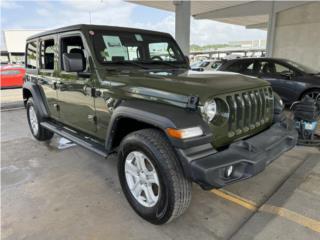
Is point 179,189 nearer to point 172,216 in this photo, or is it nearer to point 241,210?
point 172,216

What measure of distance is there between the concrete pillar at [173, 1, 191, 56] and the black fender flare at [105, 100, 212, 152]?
8.59 meters

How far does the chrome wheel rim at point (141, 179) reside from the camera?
7.62 ft

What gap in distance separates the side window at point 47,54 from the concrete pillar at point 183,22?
7.11 meters

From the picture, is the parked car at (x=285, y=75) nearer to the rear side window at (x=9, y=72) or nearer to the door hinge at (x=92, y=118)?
the door hinge at (x=92, y=118)

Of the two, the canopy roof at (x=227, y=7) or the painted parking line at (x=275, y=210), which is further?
the canopy roof at (x=227, y=7)

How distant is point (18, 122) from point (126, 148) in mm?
5107

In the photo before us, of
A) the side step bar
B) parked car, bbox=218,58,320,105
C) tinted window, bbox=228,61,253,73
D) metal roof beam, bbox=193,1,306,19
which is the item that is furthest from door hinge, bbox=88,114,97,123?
metal roof beam, bbox=193,1,306,19

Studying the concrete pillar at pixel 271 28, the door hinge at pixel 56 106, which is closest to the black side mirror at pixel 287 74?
the door hinge at pixel 56 106

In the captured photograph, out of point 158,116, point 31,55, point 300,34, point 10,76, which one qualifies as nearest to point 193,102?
point 158,116

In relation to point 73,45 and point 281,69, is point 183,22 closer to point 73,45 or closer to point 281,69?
point 281,69

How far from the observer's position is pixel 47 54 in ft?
12.9

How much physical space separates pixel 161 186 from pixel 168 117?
23.6 inches

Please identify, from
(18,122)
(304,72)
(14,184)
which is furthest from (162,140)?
(304,72)

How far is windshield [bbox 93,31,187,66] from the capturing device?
9.61ft
